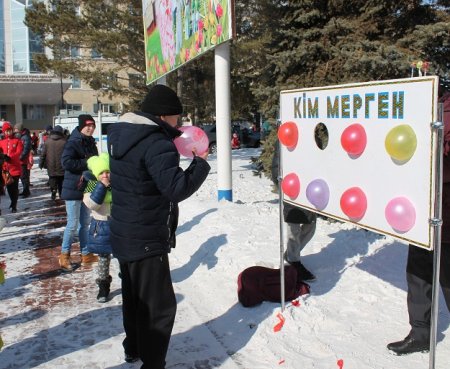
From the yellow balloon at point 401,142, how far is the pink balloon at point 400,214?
0.26 metres

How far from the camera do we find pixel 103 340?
154 inches

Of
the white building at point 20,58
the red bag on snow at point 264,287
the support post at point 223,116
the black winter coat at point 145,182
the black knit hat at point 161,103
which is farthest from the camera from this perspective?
the white building at point 20,58

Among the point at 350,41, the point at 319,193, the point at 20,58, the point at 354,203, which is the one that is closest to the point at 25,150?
the point at 350,41

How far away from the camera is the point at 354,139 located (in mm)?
3227

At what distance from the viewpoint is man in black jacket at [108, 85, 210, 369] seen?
293 cm

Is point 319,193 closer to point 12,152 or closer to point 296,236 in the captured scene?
point 296,236

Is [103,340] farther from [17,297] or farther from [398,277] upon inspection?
[398,277]

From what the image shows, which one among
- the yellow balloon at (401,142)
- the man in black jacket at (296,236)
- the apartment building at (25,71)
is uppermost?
the apartment building at (25,71)

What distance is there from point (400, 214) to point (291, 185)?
119cm

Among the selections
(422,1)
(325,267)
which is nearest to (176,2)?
(422,1)

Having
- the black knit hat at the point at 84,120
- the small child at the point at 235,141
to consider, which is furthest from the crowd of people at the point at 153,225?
the small child at the point at 235,141

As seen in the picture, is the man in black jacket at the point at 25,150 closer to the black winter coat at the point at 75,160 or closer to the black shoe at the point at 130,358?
the black winter coat at the point at 75,160

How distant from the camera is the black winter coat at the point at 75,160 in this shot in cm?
571

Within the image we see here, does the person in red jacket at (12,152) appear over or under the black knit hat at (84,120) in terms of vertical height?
under
